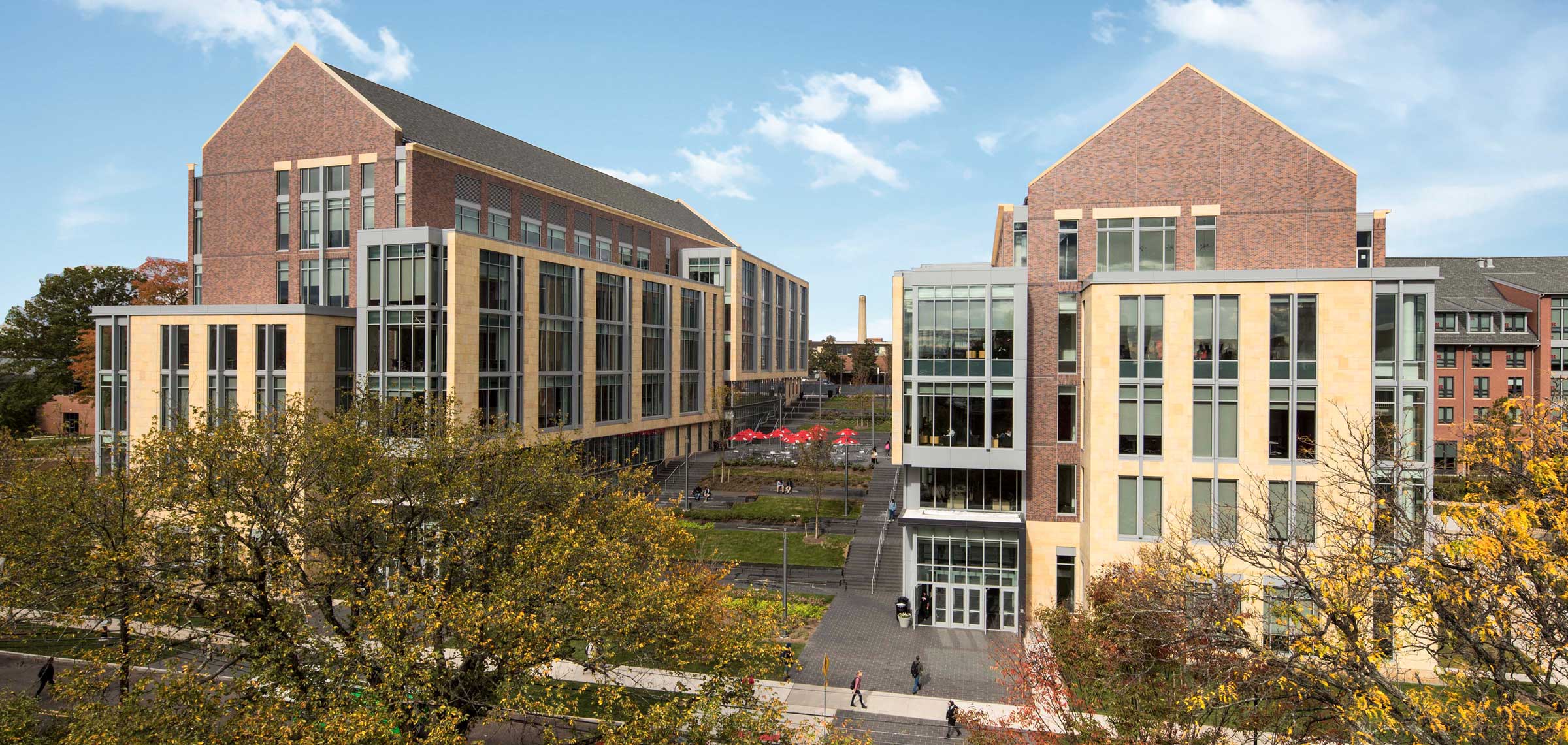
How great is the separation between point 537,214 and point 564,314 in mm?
9777

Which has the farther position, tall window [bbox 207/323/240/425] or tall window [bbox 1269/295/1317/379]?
tall window [bbox 207/323/240/425]

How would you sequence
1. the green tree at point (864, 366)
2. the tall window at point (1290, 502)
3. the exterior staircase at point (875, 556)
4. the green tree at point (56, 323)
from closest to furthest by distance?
1. the tall window at point (1290, 502)
2. the exterior staircase at point (875, 556)
3. the green tree at point (56, 323)
4. the green tree at point (864, 366)

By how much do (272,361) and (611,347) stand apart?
2057 centimetres

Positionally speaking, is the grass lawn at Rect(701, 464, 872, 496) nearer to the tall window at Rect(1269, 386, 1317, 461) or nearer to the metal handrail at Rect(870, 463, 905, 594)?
the metal handrail at Rect(870, 463, 905, 594)

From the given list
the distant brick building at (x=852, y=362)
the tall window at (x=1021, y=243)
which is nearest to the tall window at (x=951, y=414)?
the tall window at (x=1021, y=243)

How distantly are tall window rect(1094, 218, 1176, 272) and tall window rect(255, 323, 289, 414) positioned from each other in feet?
131

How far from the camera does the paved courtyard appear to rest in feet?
100

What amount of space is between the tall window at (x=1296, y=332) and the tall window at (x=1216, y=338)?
1286 mm

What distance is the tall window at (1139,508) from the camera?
32844 millimetres

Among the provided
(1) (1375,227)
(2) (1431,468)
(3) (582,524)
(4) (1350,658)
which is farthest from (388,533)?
(1) (1375,227)

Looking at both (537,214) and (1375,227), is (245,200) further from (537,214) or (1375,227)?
(1375,227)

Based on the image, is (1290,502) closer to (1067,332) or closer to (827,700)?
(1067,332)

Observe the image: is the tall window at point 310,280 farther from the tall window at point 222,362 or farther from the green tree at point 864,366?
the green tree at point 864,366

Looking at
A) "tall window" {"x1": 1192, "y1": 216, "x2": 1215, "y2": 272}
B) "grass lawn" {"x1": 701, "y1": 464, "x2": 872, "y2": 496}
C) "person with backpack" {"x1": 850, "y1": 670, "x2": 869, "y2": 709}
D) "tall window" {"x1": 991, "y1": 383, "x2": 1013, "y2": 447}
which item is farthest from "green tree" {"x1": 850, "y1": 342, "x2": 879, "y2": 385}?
"person with backpack" {"x1": 850, "y1": 670, "x2": 869, "y2": 709}
